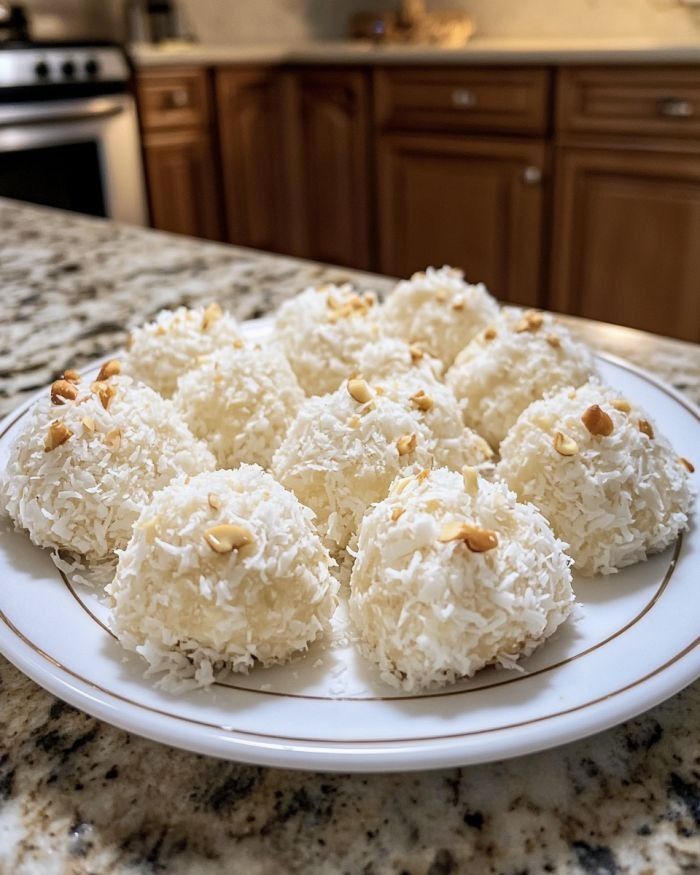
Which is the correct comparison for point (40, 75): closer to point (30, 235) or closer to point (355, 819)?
point (30, 235)

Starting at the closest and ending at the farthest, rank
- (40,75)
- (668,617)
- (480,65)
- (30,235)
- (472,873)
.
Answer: (472,873), (668,617), (30,235), (480,65), (40,75)

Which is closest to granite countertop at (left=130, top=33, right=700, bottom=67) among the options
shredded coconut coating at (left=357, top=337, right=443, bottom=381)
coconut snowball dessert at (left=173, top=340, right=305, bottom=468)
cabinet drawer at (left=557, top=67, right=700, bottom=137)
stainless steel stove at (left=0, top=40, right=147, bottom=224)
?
cabinet drawer at (left=557, top=67, right=700, bottom=137)

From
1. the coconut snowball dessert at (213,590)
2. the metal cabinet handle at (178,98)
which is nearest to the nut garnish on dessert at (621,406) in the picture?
the coconut snowball dessert at (213,590)

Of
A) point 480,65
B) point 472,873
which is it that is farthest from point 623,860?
point 480,65

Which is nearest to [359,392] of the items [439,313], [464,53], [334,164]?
[439,313]

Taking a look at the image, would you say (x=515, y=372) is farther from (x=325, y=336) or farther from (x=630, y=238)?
(x=630, y=238)
